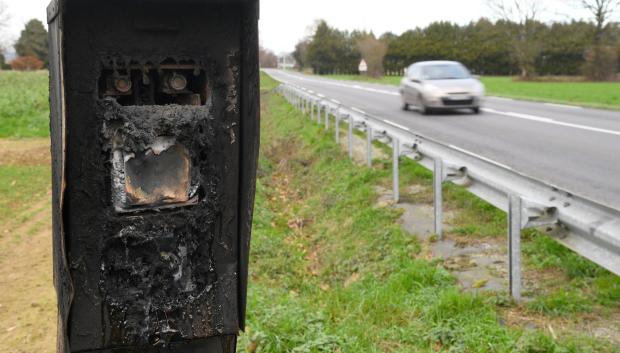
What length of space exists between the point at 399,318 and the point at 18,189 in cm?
921

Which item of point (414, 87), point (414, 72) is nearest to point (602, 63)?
point (414, 72)

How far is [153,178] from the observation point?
2355 millimetres

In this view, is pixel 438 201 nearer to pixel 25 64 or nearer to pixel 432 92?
pixel 432 92

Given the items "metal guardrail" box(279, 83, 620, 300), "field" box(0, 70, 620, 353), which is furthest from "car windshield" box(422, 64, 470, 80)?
"metal guardrail" box(279, 83, 620, 300)

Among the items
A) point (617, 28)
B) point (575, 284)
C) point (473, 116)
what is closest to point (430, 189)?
point (575, 284)

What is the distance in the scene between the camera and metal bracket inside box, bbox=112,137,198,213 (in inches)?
90.1

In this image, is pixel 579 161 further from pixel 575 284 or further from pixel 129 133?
pixel 129 133

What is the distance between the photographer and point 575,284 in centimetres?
512

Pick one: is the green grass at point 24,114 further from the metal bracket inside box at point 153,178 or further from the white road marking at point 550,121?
the metal bracket inside box at point 153,178

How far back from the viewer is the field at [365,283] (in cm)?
439

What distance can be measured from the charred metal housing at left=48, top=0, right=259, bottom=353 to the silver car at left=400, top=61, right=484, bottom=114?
17.6 meters

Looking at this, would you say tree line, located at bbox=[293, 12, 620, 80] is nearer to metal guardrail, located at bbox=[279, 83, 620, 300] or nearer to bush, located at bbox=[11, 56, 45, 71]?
bush, located at bbox=[11, 56, 45, 71]

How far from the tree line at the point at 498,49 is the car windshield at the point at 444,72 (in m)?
30.8

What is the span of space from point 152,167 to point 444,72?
1926cm
